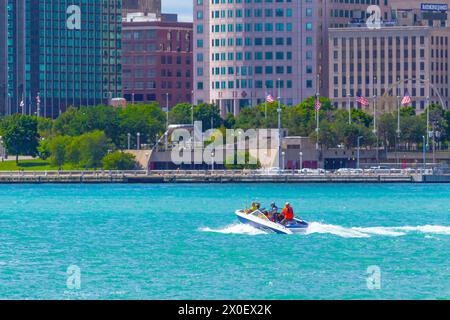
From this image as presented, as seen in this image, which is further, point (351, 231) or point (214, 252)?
point (351, 231)

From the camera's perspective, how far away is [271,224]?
93.9 m

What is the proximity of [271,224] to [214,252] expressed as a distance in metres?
6.07

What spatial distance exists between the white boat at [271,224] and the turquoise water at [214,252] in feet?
2.23

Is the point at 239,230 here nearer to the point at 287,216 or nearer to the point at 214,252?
the point at 287,216

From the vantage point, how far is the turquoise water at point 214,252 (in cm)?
7262

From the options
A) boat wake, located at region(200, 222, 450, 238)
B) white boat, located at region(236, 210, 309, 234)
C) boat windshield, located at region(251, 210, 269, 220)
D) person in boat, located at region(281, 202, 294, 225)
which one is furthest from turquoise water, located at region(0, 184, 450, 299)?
boat windshield, located at region(251, 210, 269, 220)

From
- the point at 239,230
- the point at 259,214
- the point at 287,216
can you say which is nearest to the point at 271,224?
the point at 259,214

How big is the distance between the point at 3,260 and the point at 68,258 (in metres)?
3.81

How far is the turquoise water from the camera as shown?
72625mm

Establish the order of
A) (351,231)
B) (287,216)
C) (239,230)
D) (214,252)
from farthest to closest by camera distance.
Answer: (239,230), (351,231), (287,216), (214,252)

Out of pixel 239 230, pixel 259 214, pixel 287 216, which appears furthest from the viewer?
pixel 239 230

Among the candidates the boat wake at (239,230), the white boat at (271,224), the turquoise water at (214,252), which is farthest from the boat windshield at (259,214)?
the turquoise water at (214,252)
